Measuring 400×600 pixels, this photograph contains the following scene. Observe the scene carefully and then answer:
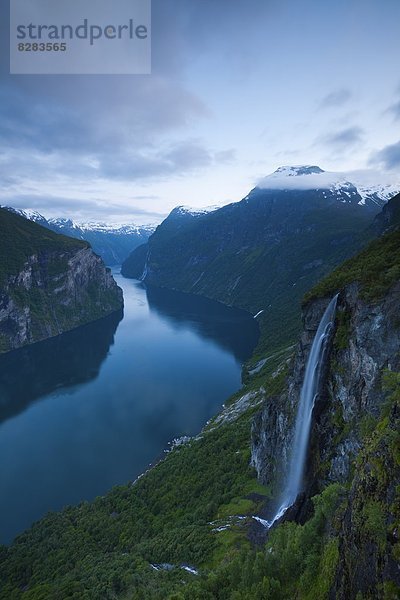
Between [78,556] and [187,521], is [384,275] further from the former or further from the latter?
[78,556]

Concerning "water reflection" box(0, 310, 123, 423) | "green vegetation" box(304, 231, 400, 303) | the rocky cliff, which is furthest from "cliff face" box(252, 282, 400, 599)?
"water reflection" box(0, 310, 123, 423)

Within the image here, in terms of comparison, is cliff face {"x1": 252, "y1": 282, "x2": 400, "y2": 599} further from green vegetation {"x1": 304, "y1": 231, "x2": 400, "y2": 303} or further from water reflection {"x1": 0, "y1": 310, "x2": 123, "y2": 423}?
water reflection {"x1": 0, "y1": 310, "x2": 123, "y2": 423}

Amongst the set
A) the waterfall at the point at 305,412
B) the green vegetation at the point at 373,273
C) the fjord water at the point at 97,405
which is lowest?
the fjord water at the point at 97,405

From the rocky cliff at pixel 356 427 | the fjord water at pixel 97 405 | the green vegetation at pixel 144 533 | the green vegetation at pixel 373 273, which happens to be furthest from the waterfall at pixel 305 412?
the fjord water at pixel 97 405

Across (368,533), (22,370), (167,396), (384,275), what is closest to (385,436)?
(368,533)

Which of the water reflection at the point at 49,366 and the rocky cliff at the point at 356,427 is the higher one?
the rocky cliff at the point at 356,427

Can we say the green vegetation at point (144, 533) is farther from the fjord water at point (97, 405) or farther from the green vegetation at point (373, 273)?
the green vegetation at point (373, 273)

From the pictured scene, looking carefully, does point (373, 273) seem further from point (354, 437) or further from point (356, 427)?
point (354, 437)
